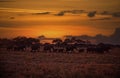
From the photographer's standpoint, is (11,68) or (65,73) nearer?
(65,73)

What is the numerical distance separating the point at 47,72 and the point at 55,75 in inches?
52.3

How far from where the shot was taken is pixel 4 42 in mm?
75375

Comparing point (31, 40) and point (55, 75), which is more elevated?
point (55, 75)

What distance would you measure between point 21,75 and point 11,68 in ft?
Answer: 10.3

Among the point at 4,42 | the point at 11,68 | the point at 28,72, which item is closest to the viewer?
the point at 28,72

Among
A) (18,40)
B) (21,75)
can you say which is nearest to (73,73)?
(21,75)

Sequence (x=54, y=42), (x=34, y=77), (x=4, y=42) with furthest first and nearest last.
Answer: (x=54, y=42)
(x=4, y=42)
(x=34, y=77)

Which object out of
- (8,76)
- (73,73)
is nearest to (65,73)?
(73,73)

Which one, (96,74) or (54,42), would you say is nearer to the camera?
(96,74)

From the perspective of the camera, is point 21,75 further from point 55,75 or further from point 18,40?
point 18,40

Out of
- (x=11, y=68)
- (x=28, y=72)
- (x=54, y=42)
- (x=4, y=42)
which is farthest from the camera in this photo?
(x=54, y=42)

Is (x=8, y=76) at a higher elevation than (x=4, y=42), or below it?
higher

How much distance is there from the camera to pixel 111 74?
21.3m

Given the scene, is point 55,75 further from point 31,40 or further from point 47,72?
point 31,40
